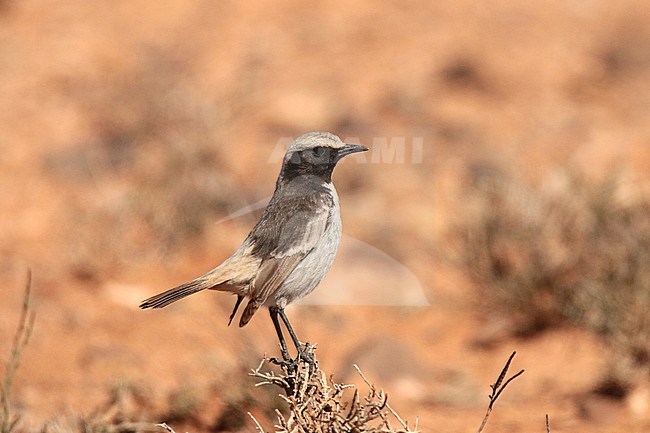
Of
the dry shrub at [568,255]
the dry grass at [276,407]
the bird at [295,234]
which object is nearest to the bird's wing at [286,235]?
the bird at [295,234]

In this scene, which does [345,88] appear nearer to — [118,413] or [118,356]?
[118,356]

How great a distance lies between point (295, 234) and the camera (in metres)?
3.51

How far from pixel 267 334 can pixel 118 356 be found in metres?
1.41

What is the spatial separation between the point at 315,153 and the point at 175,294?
0.78 meters

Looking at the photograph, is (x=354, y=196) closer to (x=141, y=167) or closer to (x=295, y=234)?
(x=141, y=167)

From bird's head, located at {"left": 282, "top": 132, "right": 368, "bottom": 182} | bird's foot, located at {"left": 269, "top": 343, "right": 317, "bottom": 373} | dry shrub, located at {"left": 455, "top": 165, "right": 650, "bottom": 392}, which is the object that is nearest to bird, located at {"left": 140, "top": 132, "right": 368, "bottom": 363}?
bird's head, located at {"left": 282, "top": 132, "right": 368, "bottom": 182}

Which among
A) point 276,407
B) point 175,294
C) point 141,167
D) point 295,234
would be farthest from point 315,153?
point 141,167

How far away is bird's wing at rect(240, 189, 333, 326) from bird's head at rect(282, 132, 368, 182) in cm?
12

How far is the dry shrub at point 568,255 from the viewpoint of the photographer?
25.7 feet

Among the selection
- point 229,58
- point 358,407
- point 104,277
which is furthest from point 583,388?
point 229,58

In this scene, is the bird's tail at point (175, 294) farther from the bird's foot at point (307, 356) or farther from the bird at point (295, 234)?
the bird's foot at point (307, 356)

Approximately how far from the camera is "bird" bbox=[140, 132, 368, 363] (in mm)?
3500

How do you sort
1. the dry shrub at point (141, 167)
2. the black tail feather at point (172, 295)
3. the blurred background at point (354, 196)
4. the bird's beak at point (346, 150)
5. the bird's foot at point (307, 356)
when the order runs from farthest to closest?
the dry shrub at point (141, 167), the blurred background at point (354, 196), the bird's foot at point (307, 356), the bird's beak at point (346, 150), the black tail feather at point (172, 295)

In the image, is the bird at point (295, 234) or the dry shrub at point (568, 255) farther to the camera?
the dry shrub at point (568, 255)
